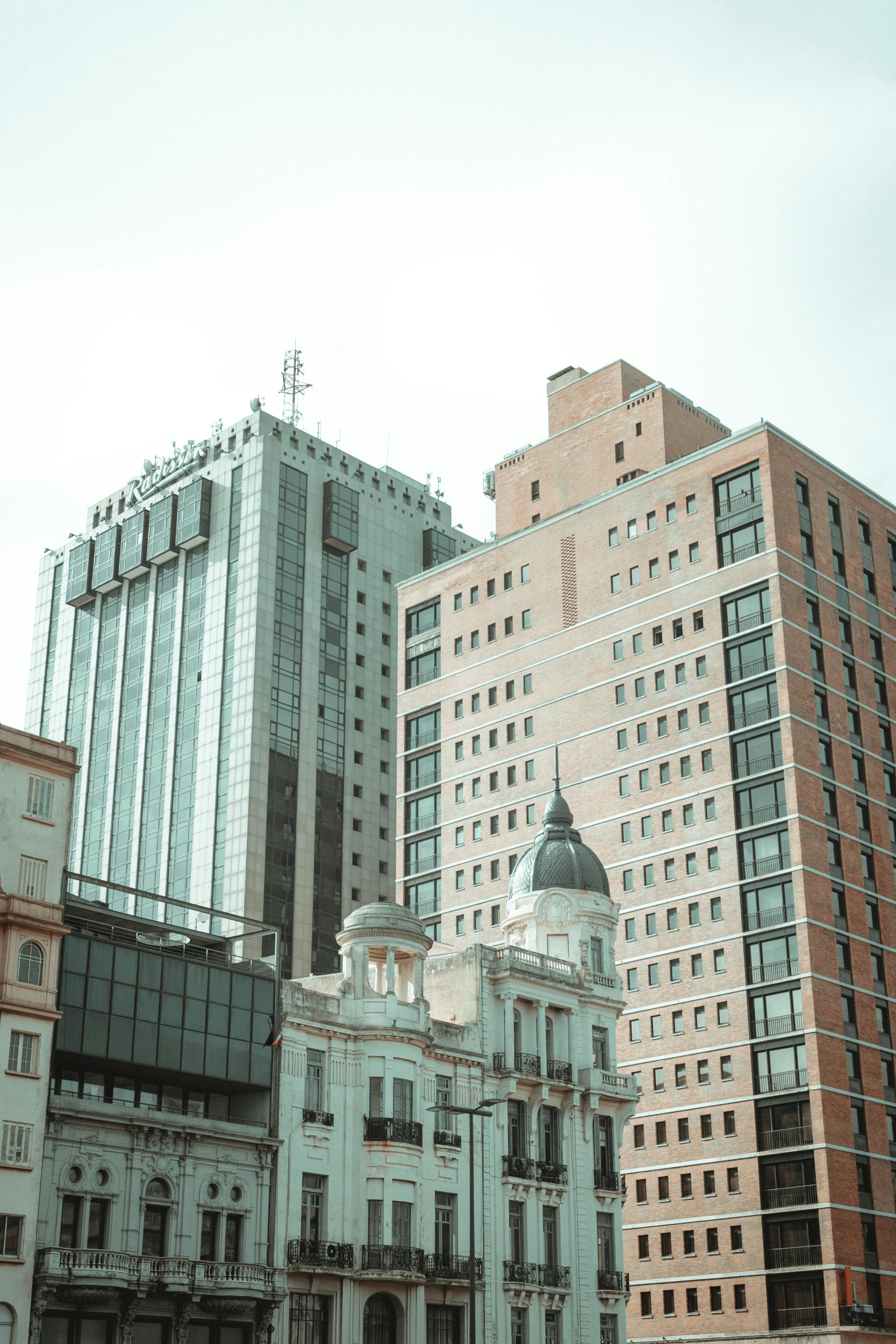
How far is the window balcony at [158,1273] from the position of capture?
54.3 m

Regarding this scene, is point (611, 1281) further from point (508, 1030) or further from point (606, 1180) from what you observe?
point (508, 1030)

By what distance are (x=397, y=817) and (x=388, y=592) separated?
35879 millimetres

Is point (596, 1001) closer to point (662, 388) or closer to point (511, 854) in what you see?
point (511, 854)

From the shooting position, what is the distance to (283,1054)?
64.2 m

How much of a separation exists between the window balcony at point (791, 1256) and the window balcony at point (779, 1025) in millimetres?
10663

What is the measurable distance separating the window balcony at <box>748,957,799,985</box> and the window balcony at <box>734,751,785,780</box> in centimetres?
1061

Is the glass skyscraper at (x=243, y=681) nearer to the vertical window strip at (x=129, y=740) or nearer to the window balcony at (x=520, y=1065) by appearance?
the vertical window strip at (x=129, y=740)

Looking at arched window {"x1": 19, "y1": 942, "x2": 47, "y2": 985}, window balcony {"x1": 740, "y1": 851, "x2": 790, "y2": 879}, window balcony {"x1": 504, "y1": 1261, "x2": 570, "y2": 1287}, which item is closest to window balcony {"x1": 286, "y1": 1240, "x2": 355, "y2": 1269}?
window balcony {"x1": 504, "y1": 1261, "x2": 570, "y2": 1287}

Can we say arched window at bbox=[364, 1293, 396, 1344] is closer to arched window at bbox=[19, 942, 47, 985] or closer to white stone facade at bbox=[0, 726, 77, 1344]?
white stone facade at bbox=[0, 726, 77, 1344]

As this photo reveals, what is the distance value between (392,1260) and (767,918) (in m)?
35.6

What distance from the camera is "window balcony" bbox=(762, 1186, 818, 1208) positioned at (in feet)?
285

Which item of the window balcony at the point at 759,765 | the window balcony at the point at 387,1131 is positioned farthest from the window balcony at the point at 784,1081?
the window balcony at the point at 387,1131

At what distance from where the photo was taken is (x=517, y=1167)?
71.4 metres

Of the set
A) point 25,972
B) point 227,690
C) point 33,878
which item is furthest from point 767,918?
point 227,690
